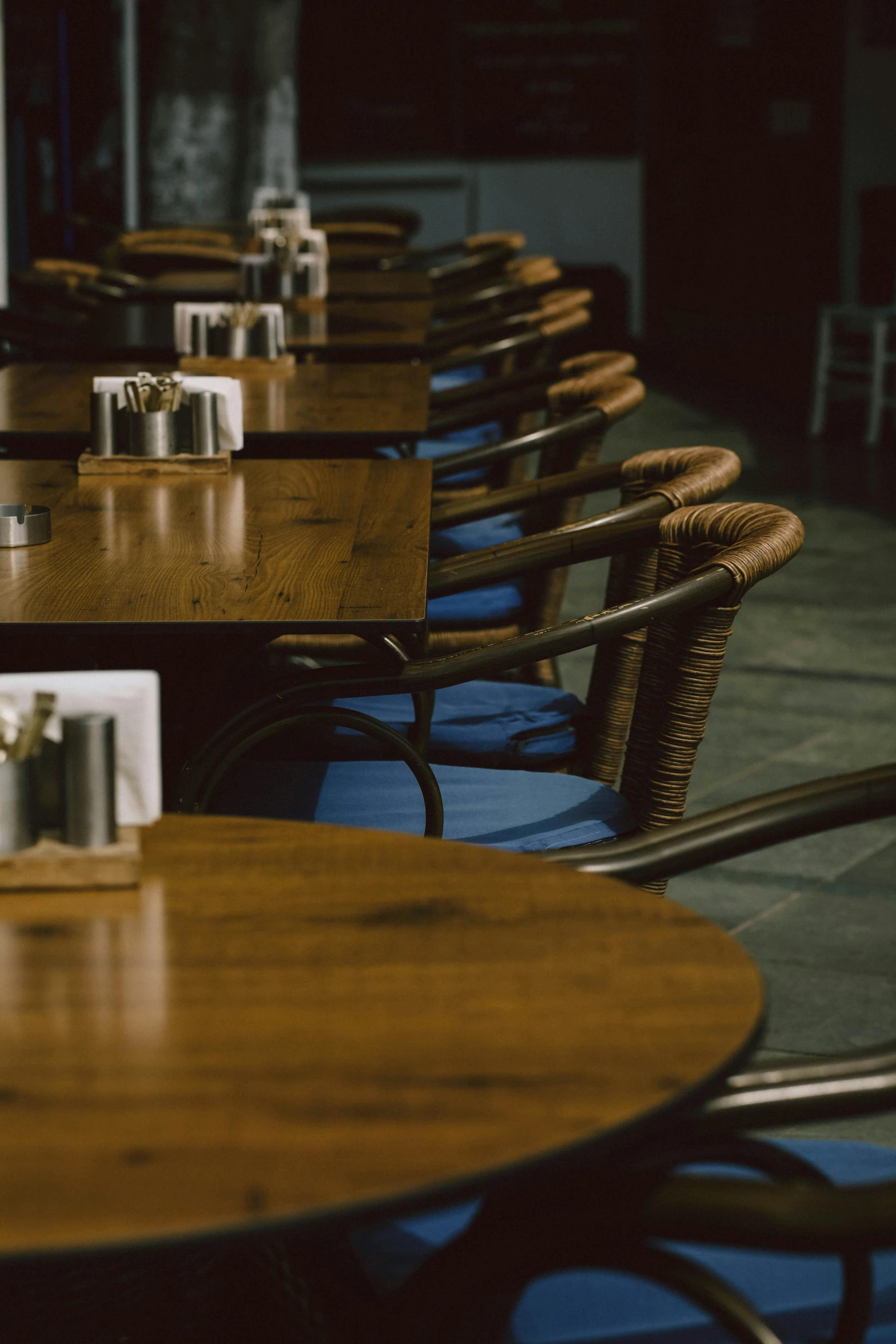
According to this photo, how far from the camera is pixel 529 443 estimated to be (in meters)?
2.57

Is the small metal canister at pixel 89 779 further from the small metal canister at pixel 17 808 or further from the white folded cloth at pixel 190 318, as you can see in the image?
the white folded cloth at pixel 190 318

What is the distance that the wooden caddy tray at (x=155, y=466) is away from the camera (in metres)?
2.20

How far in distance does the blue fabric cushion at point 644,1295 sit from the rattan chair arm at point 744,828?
0.26m

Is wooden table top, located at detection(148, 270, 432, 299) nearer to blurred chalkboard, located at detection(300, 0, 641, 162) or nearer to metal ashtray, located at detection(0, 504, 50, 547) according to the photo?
metal ashtray, located at detection(0, 504, 50, 547)

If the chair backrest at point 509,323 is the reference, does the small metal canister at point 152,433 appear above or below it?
below

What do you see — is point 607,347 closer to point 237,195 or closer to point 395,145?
point 395,145

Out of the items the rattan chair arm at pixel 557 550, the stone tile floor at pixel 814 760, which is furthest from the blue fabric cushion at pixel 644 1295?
the rattan chair arm at pixel 557 550

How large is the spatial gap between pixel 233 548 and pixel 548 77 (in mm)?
9720

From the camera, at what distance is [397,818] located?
5.90 feet

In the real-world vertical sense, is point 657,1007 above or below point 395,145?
below

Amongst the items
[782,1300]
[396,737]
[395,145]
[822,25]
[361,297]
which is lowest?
[782,1300]

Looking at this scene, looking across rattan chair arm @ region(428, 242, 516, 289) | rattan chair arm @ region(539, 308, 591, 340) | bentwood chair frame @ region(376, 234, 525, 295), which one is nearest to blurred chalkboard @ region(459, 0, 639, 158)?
bentwood chair frame @ region(376, 234, 525, 295)

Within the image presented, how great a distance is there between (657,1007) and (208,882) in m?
→ 0.30

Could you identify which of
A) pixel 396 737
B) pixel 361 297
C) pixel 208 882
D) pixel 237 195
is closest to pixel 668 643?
pixel 396 737
